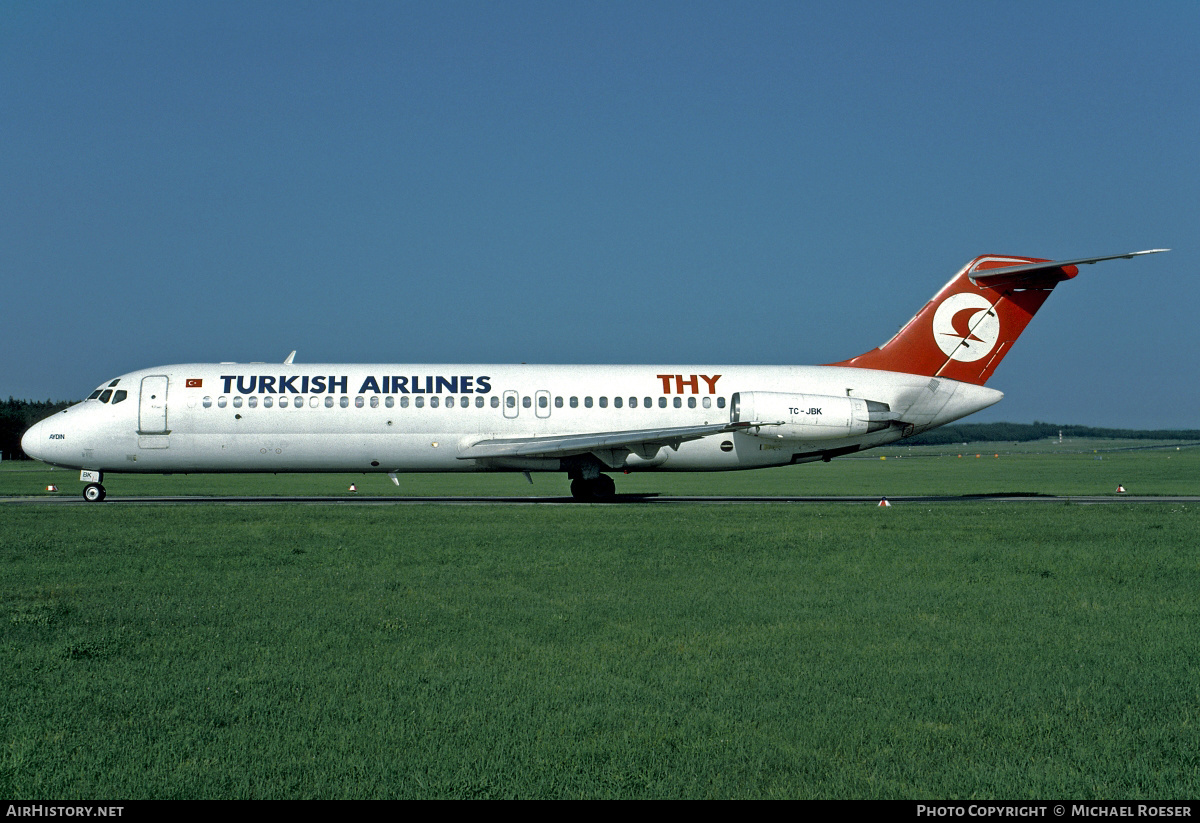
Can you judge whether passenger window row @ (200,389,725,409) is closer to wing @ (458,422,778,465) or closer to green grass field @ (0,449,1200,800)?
wing @ (458,422,778,465)

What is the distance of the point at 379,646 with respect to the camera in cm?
936

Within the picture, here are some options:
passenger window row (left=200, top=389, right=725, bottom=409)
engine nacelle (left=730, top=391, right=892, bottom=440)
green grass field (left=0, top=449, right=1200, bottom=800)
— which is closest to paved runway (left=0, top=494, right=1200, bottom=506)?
engine nacelle (left=730, top=391, right=892, bottom=440)

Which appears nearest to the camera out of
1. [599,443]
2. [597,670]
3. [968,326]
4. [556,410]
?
[597,670]

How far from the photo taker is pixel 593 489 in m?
31.4

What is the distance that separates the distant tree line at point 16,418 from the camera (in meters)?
98.8

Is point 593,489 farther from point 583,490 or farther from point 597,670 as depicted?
point 597,670

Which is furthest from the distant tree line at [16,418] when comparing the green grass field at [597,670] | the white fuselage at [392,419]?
the green grass field at [597,670]

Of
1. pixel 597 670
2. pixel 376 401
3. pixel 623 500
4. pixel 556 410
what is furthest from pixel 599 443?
pixel 597 670

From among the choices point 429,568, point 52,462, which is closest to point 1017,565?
point 429,568

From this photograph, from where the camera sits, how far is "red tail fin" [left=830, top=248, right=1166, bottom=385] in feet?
106

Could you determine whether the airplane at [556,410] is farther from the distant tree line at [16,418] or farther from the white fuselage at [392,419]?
the distant tree line at [16,418]

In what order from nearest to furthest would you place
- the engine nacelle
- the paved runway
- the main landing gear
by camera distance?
the paved runway < the engine nacelle < the main landing gear

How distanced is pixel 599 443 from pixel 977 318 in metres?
12.7

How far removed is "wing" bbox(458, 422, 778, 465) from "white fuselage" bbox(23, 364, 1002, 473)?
0.17m
